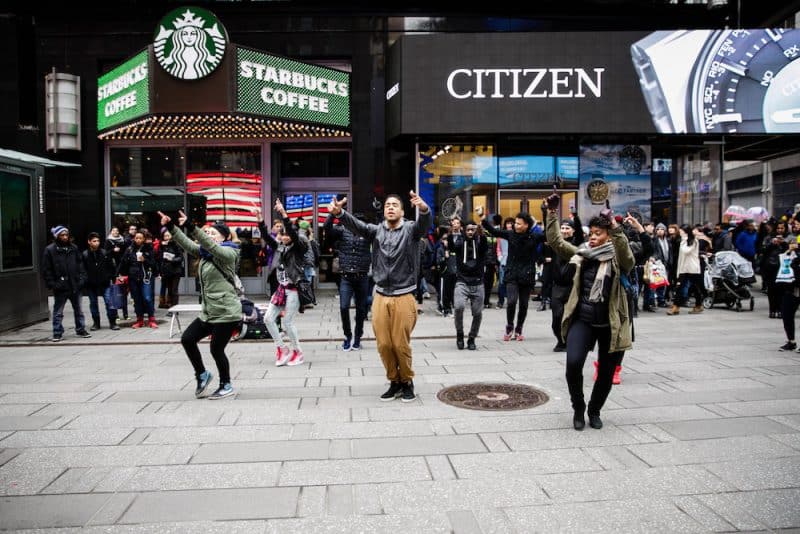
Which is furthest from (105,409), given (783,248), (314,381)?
(783,248)

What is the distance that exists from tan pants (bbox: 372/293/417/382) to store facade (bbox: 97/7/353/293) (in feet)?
27.9

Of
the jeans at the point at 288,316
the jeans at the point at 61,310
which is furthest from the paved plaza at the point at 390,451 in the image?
the jeans at the point at 61,310

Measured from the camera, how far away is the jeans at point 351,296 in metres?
9.03

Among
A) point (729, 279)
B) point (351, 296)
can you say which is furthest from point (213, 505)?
point (729, 279)

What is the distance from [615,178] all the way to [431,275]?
18.9 feet

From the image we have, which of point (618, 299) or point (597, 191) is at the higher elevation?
point (597, 191)

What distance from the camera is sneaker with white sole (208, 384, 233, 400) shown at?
6445 mm

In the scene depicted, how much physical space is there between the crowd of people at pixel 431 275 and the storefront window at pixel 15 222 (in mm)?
1338

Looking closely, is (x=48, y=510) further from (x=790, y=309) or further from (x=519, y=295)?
(x=790, y=309)

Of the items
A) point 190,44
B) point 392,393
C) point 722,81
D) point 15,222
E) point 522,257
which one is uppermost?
point 190,44

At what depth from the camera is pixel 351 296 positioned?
30.1 feet

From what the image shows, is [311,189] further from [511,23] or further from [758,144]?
[758,144]

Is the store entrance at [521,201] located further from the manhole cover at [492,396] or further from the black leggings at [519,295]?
the manhole cover at [492,396]

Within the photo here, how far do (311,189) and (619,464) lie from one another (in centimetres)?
1364
